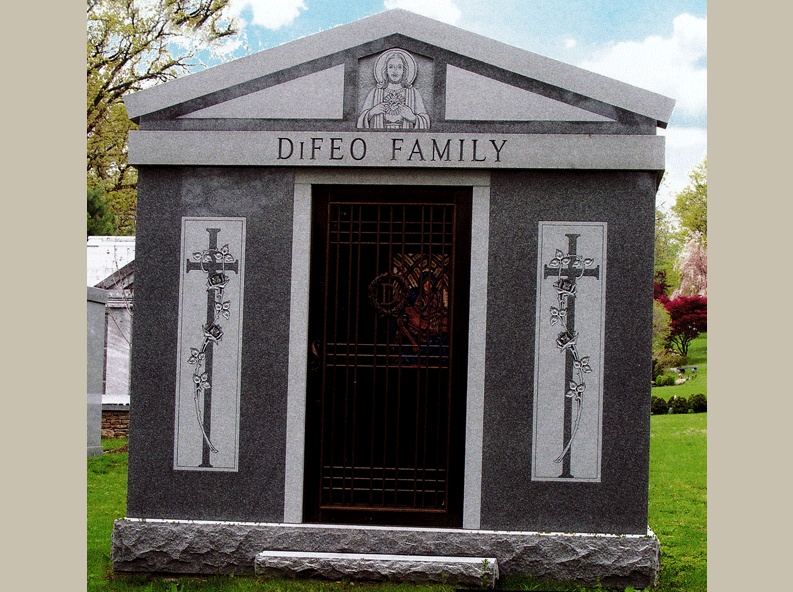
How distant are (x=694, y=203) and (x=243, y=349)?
84.8ft

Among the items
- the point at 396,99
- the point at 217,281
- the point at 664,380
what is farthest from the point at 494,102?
the point at 664,380

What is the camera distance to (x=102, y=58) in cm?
2145

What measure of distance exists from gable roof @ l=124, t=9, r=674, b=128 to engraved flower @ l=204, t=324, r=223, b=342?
162 cm

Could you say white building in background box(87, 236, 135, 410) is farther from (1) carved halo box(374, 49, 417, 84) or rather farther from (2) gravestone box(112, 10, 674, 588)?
(1) carved halo box(374, 49, 417, 84)

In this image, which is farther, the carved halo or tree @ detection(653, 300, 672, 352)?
tree @ detection(653, 300, 672, 352)

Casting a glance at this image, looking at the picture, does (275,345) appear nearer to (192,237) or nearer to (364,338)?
(364,338)

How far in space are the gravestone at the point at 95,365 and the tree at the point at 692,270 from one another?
21.2 metres

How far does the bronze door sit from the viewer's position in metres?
6.02

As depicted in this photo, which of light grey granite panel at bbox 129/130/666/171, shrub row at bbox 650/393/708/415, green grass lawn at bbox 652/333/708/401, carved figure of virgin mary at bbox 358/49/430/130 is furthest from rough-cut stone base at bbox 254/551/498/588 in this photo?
green grass lawn at bbox 652/333/708/401

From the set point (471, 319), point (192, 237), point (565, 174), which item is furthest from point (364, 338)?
point (565, 174)

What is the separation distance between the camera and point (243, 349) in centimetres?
604

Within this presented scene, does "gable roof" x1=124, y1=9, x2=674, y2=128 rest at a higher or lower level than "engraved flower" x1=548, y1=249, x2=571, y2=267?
higher

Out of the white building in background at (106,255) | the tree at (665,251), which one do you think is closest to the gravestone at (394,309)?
the white building in background at (106,255)

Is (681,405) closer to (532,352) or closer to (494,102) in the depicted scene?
(532,352)
